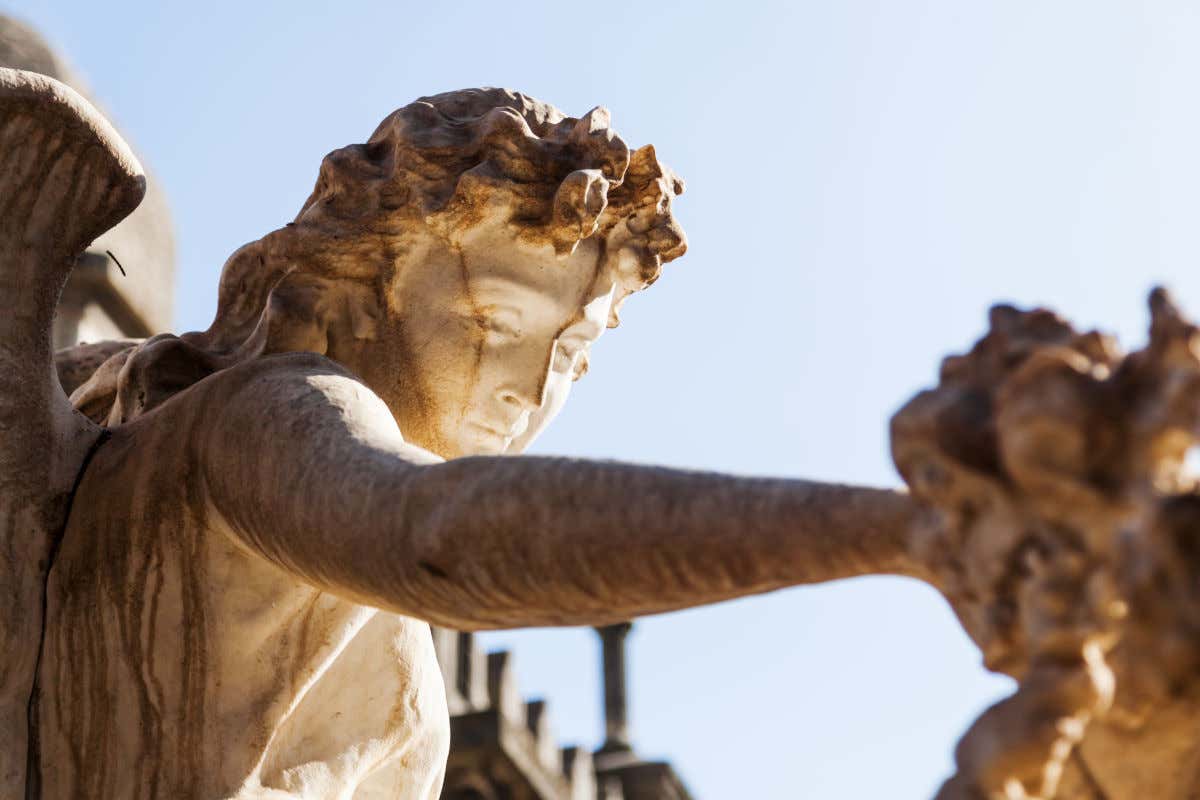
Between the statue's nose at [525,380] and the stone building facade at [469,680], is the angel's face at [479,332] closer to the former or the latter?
the statue's nose at [525,380]

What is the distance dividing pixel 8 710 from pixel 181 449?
0.54 meters

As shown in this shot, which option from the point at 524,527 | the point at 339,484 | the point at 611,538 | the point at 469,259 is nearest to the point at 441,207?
the point at 469,259

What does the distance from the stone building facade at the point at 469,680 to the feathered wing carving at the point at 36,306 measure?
740mm

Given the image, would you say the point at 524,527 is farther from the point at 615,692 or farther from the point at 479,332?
the point at 615,692

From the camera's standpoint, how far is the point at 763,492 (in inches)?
133

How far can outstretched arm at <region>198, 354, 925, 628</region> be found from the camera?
3.32 meters

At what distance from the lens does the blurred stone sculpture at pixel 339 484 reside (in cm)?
354

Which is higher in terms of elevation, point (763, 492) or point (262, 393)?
point (262, 393)

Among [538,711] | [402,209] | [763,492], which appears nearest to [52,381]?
[402,209]

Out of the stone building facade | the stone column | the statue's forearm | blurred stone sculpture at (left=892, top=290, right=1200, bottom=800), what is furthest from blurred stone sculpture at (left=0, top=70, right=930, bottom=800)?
the stone column

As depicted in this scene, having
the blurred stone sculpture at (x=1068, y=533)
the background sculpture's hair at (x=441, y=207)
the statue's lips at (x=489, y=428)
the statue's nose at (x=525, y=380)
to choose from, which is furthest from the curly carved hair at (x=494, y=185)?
the blurred stone sculpture at (x=1068, y=533)

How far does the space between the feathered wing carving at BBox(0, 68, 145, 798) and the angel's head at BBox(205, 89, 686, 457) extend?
0.40 meters

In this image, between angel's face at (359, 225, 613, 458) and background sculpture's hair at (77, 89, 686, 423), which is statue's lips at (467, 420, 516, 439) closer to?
angel's face at (359, 225, 613, 458)

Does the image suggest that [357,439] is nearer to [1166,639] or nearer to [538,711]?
[1166,639]
